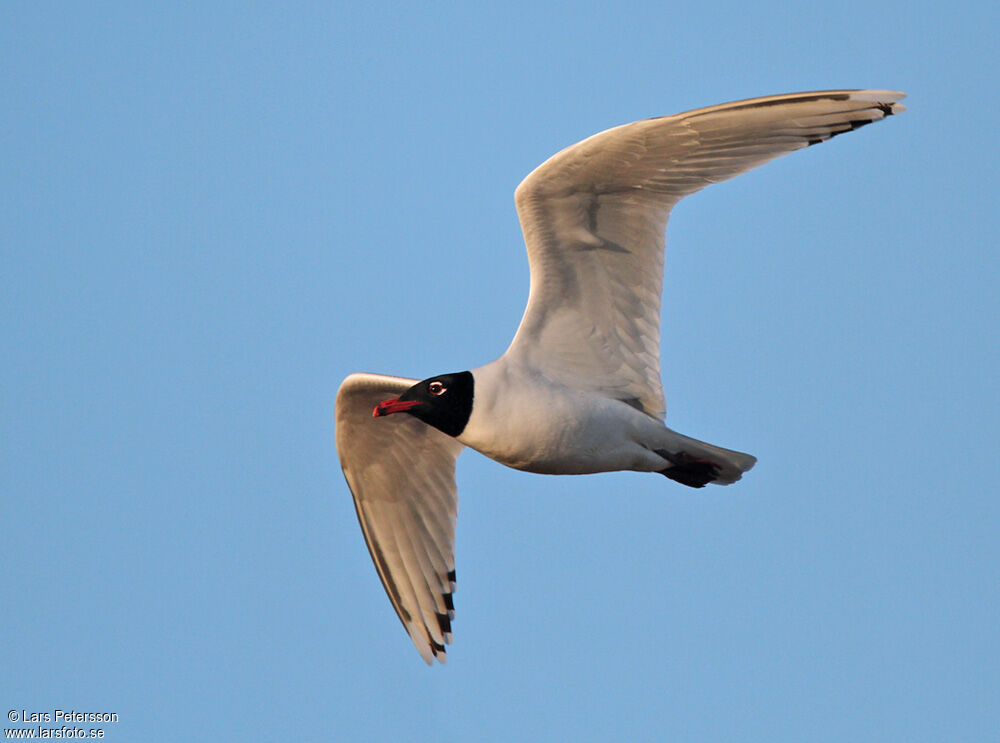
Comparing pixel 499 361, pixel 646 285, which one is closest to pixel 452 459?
pixel 499 361

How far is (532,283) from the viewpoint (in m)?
8.72

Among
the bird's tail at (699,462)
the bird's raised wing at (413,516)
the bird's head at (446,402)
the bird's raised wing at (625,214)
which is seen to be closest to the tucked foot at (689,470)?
the bird's tail at (699,462)

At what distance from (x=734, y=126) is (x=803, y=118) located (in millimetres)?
410

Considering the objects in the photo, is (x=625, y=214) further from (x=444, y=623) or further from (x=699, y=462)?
(x=444, y=623)

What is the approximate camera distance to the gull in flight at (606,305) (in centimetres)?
802

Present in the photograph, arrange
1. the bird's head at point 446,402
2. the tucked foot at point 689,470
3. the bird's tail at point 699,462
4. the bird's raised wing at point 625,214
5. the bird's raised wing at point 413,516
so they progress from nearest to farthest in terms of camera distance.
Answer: the bird's raised wing at point 625,214 < the bird's head at point 446,402 < the bird's tail at point 699,462 < the tucked foot at point 689,470 < the bird's raised wing at point 413,516

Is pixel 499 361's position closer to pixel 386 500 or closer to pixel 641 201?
pixel 641 201

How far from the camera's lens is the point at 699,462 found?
30.2 ft

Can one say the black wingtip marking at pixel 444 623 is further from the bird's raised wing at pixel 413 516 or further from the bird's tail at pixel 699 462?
the bird's tail at pixel 699 462

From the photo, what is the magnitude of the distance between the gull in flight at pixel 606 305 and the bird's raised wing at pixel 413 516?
1.96 feet

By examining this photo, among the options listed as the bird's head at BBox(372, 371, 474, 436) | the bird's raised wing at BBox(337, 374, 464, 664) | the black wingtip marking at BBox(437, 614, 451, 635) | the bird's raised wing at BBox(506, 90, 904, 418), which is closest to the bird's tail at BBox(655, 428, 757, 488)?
the bird's raised wing at BBox(506, 90, 904, 418)

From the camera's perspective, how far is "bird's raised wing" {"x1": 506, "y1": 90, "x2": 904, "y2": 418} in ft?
26.0

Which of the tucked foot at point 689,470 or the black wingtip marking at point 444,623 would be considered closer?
Result: the tucked foot at point 689,470

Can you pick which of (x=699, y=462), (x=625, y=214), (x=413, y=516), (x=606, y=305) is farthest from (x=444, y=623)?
(x=625, y=214)
